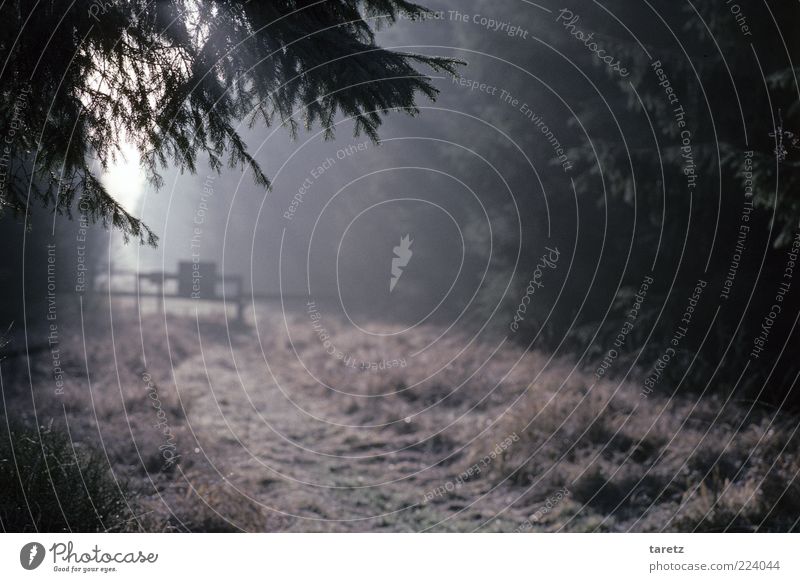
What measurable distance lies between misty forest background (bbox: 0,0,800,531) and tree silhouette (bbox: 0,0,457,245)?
1cm

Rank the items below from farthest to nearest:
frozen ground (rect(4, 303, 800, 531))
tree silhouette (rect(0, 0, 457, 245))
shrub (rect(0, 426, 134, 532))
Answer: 1. frozen ground (rect(4, 303, 800, 531))
2. shrub (rect(0, 426, 134, 532))
3. tree silhouette (rect(0, 0, 457, 245))

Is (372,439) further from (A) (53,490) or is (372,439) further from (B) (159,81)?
(B) (159,81)

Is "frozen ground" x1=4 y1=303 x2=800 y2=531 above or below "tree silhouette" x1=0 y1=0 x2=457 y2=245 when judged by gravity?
below

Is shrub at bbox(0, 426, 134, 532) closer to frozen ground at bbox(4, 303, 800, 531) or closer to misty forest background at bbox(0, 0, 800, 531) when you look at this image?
misty forest background at bbox(0, 0, 800, 531)

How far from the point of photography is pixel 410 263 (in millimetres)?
5672

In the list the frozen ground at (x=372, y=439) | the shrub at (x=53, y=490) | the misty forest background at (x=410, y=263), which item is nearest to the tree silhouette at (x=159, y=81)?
the misty forest background at (x=410, y=263)

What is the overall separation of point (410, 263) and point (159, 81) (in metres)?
2.74

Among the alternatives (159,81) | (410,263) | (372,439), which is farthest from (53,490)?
(410,263)

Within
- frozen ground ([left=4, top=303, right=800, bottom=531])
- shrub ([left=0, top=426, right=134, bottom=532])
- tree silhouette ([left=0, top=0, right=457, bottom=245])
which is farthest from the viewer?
frozen ground ([left=4, top=303, right=800, bottom=531])

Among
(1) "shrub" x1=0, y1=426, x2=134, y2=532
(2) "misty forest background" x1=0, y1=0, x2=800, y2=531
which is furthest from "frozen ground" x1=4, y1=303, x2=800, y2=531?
(1) "shrub" x1=0, y1=426, x2=134, y2=532

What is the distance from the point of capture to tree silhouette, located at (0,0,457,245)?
11.0ft

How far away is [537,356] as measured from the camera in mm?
7195

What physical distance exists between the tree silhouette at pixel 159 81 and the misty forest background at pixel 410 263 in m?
0.01
